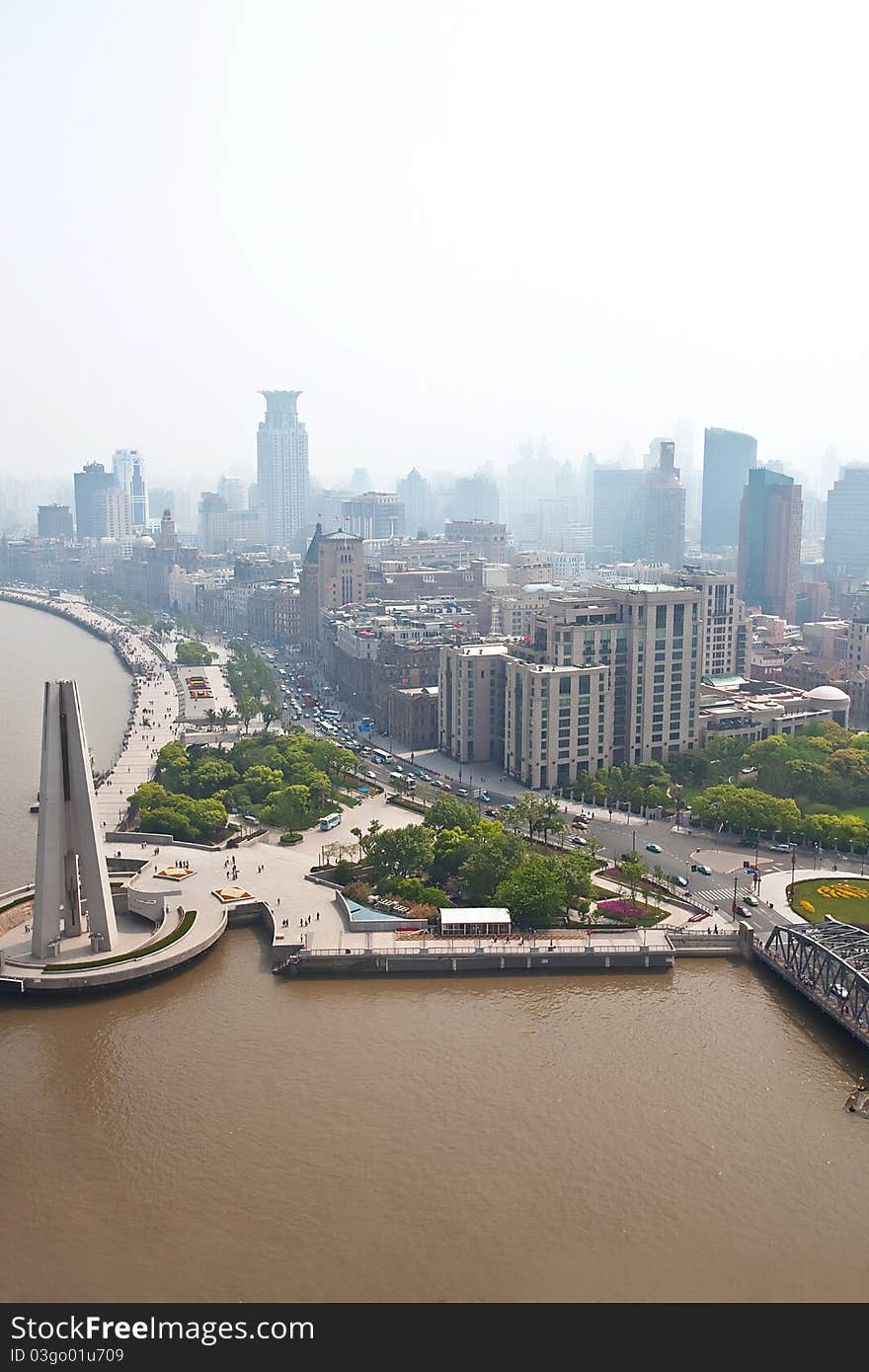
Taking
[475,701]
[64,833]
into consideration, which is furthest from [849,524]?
[64,833]

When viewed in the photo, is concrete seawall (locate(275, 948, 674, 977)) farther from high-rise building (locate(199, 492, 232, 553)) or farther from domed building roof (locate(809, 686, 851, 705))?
high-rise building (locate(199, 492, 232, 553))

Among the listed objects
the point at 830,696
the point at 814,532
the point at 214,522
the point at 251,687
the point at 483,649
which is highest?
the point at 214,522

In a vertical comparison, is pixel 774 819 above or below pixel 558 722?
below

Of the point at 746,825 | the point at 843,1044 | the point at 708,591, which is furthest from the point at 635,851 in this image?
the point at 708,591

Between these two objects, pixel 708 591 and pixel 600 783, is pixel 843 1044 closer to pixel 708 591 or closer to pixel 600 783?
pixel 600 783

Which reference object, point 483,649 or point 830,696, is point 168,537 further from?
point 830,696

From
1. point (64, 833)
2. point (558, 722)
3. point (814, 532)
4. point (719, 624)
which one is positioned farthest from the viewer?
point (814, 532)

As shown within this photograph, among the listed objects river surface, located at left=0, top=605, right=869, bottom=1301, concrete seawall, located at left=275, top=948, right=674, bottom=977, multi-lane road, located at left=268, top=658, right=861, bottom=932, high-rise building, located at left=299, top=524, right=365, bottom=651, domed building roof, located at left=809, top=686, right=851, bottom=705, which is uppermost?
high-rise building, located at left=299, top=524, right=365, bottom=651

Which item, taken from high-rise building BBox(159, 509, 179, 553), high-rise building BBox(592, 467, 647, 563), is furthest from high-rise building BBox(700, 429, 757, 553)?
high-rise building BBox(159, 509, 179, 553)
